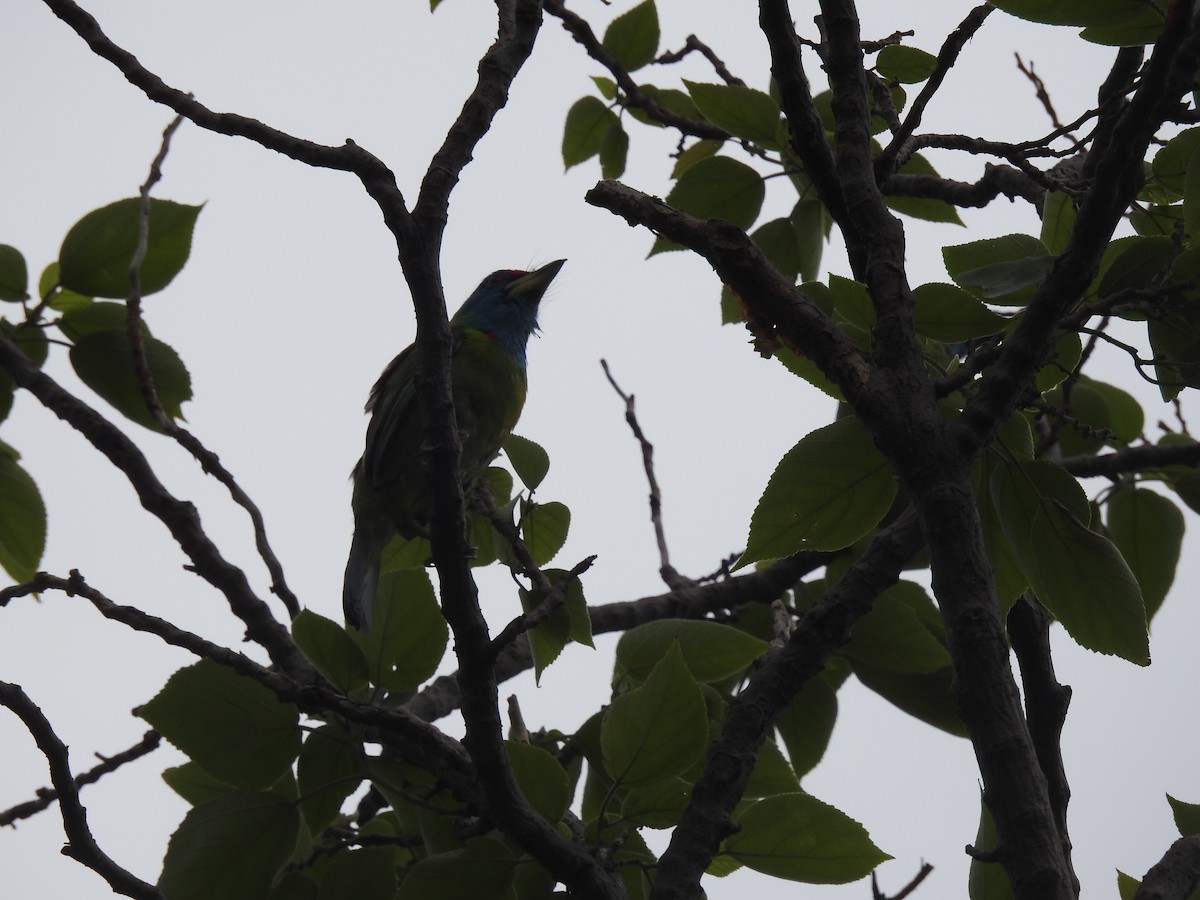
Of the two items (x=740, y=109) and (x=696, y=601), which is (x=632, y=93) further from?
(x=696, y=601)

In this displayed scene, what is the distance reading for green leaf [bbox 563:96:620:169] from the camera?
3.81 metres

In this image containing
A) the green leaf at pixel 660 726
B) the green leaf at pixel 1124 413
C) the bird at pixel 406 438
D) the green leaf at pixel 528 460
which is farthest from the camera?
the bird at pixel 406 438

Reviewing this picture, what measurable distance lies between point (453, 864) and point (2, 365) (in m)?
1.73

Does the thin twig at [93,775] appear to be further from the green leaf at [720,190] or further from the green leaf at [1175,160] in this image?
the green leaf at [1175,160]

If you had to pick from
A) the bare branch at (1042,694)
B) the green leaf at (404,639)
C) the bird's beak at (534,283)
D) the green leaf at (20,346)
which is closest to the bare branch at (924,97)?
the bare branch at (1042,694)

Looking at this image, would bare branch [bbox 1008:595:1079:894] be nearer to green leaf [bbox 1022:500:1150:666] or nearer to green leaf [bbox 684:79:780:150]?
green leaf [bbox 1022:500:1150:666]

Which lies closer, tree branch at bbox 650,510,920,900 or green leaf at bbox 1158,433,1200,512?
tree branch at bbox 650,510,920,900

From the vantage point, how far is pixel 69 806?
6.02 feet

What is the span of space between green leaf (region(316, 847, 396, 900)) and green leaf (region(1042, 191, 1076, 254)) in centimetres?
198

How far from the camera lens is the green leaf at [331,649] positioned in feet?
7.15

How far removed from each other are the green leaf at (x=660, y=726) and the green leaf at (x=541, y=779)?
0.32 feet

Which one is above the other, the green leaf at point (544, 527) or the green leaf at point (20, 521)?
the green leaf at point (20, 521)

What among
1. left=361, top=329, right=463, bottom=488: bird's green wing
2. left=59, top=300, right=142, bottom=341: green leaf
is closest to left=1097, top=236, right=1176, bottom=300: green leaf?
left=59, top=300, right=142, bottom=341: green leaf

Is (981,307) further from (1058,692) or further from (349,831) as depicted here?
(349,831)
